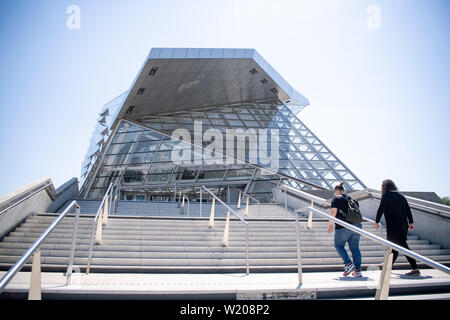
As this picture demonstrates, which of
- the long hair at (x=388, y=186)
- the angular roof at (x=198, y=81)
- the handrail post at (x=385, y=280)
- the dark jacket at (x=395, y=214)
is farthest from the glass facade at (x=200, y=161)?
the handrail post at (x=385, y=280)

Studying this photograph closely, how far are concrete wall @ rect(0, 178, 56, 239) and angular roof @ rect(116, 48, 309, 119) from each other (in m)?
10.1

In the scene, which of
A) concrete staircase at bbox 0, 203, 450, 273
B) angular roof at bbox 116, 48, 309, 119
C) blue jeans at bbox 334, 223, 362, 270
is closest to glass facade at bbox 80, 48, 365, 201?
angular roof at bbox 116, 48, 309, 119

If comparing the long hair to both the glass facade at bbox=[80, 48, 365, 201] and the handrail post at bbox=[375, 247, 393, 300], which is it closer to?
the handrail post at bbox=[375, 247, 393, 300]

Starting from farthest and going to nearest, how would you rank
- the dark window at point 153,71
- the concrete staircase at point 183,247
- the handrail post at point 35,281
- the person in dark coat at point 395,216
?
the dark window at point 153,71
the concrete staircase at point 183,247
the person in dark coat at point 395,216
the handrail post at point 35,281

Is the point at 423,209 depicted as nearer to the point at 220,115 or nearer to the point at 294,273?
the point at 294,273

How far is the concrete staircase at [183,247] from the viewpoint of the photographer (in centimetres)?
492

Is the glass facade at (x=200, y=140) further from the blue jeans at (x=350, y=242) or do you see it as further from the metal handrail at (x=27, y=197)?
the blue jeans at (x=350, y=242)

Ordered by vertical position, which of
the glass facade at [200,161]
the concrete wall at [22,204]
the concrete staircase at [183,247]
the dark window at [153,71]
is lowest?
the concrete staircase at [183,247]

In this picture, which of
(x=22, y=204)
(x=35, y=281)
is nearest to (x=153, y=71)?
(x=22, y=204)

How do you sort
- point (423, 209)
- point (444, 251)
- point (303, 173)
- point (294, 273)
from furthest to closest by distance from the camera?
point (303, 173) → point (423, 209) → point (444, 251) → point (294, 273)

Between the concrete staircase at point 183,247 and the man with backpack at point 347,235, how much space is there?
0.78m

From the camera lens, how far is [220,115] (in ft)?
81.2

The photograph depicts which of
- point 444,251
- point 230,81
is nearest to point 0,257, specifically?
point 444,251
